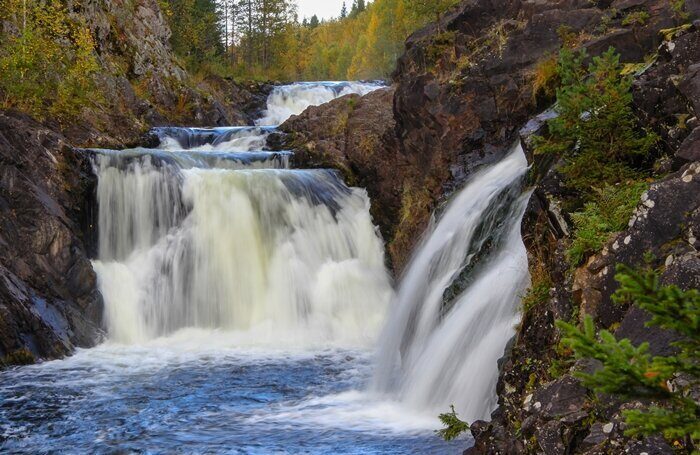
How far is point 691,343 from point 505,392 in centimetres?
363

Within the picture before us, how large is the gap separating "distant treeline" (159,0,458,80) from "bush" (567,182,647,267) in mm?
11372

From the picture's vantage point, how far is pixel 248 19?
57875 mm

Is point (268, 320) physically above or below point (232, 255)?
below

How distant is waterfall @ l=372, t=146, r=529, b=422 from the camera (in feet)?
24.4

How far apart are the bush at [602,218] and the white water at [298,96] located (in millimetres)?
26725

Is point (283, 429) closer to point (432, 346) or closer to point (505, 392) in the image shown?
point (432, 346)

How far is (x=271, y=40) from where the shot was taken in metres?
55.4

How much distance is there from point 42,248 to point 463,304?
27.9 ft

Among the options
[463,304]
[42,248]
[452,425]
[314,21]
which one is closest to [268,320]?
[42,248]

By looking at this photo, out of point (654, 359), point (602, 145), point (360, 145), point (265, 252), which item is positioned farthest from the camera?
point (360, 145)

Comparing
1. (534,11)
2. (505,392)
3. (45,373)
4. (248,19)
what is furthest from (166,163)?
(248,19)

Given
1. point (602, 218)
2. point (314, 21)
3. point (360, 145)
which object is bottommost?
point (602, 218)

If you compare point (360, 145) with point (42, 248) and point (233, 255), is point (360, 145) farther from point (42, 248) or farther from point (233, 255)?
point (42, 248)

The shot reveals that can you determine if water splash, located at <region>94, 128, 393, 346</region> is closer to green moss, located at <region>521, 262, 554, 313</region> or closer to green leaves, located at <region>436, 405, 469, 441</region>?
green leaves, located at <region>436, 405, 469, 441</region>
